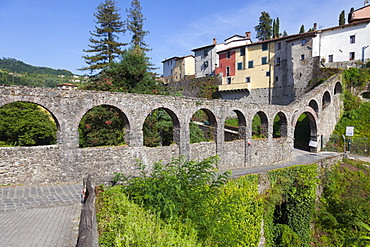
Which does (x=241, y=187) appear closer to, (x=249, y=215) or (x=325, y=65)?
(x=249, y=215)

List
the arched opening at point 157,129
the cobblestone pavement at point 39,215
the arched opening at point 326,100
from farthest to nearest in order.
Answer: the arched opening at point 326,100 → the arched opening at point 157,129 → the cobblestone pavement at point 39,215

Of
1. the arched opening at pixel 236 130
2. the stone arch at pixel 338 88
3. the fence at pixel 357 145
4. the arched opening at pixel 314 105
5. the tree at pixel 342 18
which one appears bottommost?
the fence at pixel 357 145

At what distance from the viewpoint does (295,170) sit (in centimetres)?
1457

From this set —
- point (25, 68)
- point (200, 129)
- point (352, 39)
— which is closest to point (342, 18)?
point (352, 39)

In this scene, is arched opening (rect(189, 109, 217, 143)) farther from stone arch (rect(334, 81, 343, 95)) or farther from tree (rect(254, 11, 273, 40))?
tree (rect(254, 11, 273, 40))

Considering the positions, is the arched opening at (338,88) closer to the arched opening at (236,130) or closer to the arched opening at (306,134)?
the arched opening at (306,134)

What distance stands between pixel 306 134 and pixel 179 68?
32217 millimetres

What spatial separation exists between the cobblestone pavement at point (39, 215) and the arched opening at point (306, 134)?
23657 mm

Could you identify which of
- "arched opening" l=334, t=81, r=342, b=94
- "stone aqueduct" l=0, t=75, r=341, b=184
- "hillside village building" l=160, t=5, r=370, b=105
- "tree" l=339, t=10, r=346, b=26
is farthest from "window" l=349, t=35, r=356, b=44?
"tree" l=339, t=10, r=346, b=26

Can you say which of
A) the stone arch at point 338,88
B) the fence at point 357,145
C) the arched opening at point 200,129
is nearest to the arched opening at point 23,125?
the arched opening at point 200,129

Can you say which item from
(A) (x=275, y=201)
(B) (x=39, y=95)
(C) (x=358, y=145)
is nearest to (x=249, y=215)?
(A) (x=275, y=201)

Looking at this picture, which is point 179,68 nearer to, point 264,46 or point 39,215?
point 264,46

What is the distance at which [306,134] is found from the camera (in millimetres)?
28500

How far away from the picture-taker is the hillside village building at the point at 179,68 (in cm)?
5112
